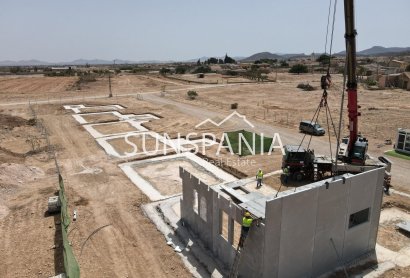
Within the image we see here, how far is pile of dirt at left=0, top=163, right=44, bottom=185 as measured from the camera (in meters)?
20.0

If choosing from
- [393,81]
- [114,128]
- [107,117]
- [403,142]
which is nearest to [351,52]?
[403,142]

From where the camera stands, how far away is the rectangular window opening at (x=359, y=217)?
12.5m

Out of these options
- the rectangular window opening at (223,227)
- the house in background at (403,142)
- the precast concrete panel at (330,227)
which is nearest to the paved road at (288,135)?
the house in background at (403,142)

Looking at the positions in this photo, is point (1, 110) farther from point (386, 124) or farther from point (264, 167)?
point (386, 124)

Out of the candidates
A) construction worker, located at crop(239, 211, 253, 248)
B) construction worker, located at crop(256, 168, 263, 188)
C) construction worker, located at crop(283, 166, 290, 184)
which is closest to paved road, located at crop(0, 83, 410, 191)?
construction worker, located at crop(283, 166, 290, 184)

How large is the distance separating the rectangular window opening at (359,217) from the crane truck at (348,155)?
185 centimetres

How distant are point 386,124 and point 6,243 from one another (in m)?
35.2

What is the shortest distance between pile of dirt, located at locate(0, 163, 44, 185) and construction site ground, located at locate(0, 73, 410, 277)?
2.3 inches

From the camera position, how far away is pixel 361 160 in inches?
631

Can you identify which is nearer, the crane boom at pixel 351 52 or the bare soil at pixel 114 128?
the crane boom at pixel 351 52

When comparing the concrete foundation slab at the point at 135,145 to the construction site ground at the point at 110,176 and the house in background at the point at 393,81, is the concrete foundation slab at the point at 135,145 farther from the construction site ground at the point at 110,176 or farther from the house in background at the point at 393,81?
the house in background at the point at 393,81

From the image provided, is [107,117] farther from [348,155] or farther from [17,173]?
[348,155]

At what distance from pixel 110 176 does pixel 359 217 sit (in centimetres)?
1540

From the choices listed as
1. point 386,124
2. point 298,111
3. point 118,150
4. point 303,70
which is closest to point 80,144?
point 118,150
